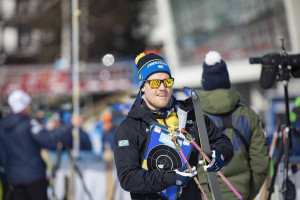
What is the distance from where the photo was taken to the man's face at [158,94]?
3.72 meters

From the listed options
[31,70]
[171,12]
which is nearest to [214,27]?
[171,12]

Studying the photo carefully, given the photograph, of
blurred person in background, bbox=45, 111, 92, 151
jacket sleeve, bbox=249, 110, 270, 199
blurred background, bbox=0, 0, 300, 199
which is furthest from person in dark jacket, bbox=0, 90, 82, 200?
jacket sleeve, bbox=249, 110, 270, 199

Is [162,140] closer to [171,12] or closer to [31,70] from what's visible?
[31,70]

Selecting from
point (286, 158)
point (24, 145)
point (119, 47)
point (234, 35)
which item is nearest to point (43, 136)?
point (24, 145)

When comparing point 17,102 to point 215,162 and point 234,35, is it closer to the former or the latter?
point 215,162

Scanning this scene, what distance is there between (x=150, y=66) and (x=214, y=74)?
4.84 ft

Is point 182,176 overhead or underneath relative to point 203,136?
underneath

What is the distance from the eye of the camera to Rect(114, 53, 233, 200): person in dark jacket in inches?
140

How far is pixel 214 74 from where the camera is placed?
5.18 metres

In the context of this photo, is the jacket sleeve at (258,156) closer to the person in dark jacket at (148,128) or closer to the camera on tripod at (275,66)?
the camera on tripod at (275,66)

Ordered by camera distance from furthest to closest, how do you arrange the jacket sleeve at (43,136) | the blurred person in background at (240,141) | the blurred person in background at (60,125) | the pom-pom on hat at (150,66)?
the blurred person in background at (60,125), the jacket sleeve at (43,136), the blurred person in background at (240,141), the pom-pom on hat at (150,66)

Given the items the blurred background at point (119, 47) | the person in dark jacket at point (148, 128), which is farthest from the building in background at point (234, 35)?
the person in dark jacket at point (148, 128)

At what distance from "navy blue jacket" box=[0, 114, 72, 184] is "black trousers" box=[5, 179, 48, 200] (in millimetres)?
63

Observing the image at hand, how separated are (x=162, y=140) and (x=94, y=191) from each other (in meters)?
6.24
